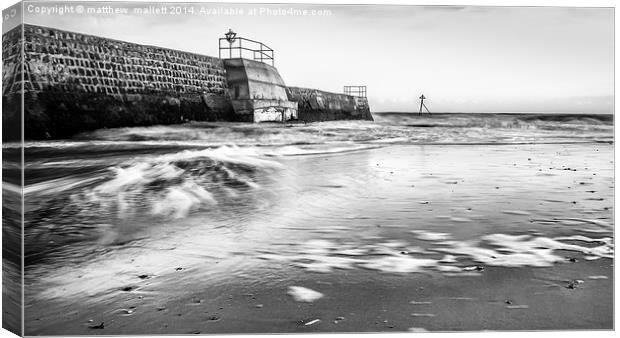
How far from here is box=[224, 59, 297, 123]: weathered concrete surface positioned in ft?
20.3

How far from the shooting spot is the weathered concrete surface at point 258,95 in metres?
6.18

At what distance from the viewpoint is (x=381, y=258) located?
228 inches

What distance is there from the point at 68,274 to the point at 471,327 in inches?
117

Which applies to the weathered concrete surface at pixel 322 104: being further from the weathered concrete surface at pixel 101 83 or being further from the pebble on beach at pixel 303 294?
the pebble on beach at pixel 303 294

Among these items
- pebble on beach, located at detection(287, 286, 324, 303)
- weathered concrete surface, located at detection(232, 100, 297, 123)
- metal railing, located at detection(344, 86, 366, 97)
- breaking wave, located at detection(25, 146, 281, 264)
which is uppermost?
metal railing, located at detection(344, 86, 366, 97)

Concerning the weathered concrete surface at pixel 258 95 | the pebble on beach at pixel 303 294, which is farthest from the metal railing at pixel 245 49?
the pebble on beach at pixel 303 294

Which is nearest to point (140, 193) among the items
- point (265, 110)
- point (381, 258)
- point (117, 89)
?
point (117, 89)

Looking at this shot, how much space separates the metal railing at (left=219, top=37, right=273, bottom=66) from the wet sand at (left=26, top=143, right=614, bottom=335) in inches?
33.5

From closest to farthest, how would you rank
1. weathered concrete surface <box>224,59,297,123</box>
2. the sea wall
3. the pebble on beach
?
the sea wall → the pebble on beach → weathered concrete surface <box>224,59,297,123</box>

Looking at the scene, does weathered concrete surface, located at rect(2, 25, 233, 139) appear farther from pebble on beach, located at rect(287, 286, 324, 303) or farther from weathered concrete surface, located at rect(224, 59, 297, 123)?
pebble on beach, located at rect(287, 286, 324, 303)

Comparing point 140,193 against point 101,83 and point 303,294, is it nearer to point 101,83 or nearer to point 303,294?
point 101,83

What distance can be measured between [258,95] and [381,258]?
64.5 inches

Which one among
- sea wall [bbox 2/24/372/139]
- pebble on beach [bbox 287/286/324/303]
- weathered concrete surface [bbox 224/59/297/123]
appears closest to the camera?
sea wall [bbox 2/24/372/139]

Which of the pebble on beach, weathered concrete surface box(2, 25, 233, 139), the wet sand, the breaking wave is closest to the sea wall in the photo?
weathered concrete surface box(2, 25, 233, 139)
